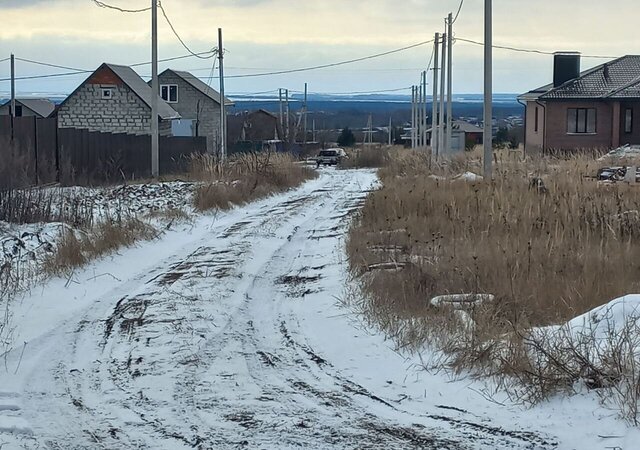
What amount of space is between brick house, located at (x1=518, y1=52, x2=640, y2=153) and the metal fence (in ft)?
69.3

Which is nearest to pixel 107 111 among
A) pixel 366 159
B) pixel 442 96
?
pixel 366 159

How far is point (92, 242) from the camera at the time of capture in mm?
13086

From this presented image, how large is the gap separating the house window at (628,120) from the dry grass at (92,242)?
38.6 m

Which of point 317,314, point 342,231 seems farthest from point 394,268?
point 342,231

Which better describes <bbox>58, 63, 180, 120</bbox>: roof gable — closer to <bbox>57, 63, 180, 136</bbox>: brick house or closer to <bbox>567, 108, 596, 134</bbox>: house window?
A: <bbox>57, 63, 180, 136</bbox>: brick house

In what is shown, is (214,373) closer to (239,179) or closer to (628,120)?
(239,179)

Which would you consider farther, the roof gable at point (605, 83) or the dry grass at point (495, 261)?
the roof gable at point (605, 83)

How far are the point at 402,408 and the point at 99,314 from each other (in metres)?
4.11

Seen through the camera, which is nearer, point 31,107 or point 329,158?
point 329,158

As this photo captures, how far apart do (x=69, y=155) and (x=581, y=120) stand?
3049 cm

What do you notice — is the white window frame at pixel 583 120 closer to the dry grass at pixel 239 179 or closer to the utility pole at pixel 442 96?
the utility pole at pixel 442 96

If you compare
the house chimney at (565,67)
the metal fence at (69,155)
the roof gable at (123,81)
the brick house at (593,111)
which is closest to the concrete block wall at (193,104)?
the roof gable at (123,81)

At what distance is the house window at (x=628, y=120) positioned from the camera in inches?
1924

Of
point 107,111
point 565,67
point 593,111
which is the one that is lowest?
point 593,111
